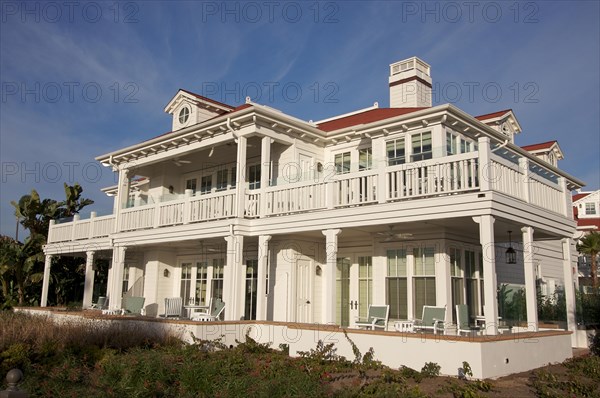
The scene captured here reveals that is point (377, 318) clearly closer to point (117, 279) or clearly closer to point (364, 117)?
point (364, 117)

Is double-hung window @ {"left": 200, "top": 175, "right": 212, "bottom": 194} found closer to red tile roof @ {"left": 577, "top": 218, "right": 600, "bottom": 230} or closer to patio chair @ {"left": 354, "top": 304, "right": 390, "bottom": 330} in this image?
patio chair @ {"left": 354, "top": 304, "right": 390, "bottom": 330}

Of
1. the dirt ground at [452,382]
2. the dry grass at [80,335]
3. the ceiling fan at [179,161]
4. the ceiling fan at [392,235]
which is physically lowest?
the dirt ground at [452,382]

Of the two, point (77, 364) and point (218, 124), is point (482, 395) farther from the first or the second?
point (218, 124)

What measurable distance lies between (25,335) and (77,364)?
2.49 m

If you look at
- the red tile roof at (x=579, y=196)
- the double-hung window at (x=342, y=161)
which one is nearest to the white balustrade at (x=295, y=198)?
the double-hung window at (x=342, y=161)

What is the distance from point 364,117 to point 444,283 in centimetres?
754

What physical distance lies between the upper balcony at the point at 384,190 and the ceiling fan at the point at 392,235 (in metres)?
1.50

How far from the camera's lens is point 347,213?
1359 cm

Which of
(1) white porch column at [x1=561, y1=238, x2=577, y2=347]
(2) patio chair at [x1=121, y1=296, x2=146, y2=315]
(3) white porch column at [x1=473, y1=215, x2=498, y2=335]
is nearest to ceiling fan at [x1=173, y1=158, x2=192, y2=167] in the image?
(2) patio chair at [x1=121, y1=296, x2=146, y2=315]

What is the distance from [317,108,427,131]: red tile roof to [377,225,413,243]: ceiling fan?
440 cm

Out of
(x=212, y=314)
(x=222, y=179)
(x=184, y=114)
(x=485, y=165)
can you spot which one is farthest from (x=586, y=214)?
(x=212, y=314)

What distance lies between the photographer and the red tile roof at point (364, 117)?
17844mm

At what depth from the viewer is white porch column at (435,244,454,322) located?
13.8m

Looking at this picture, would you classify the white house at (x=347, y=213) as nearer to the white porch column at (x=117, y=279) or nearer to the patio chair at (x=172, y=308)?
the white porch column at (x=117, y=279)
